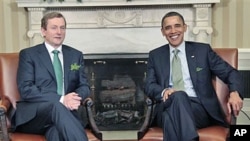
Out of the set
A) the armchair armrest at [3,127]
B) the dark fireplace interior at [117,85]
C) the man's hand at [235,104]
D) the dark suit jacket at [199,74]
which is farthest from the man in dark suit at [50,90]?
the dark fireplace interior at [117,85]

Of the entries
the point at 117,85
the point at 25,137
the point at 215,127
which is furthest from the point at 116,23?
the point at 25,137

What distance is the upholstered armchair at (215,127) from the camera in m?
2.74

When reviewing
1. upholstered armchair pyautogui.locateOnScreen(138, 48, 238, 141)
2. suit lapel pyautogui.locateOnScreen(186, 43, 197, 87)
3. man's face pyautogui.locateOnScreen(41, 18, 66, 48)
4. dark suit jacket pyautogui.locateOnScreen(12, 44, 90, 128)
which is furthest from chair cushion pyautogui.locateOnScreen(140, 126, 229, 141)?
man's face pyautogui.locateOnScreen(41, 18, 66, 48)

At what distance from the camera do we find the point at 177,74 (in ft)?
10.3

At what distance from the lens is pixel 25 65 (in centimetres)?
301

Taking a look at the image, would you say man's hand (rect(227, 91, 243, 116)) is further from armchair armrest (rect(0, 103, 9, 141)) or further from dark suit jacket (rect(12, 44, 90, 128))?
armchair armrest (rect(0, 103, 9, 141))

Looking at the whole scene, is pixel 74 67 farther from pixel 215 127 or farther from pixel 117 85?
pixel 117 85

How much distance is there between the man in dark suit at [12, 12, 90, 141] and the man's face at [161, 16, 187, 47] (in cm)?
66

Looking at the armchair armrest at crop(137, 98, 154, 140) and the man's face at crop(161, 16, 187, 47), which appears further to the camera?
the man's face at crop(161, 16, 187, 47)

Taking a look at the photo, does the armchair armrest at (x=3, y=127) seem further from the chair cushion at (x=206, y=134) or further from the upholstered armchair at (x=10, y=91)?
the chair cushion at (x=206, y=134)

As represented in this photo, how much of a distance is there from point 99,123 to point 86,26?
3.40ft

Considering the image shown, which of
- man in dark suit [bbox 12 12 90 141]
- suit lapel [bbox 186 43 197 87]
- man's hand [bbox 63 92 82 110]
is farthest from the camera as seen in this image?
suit lapel [bbox 186 43 197 87]

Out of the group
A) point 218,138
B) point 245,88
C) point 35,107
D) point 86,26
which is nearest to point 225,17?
point 245,88

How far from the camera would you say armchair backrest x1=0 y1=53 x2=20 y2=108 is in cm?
317
